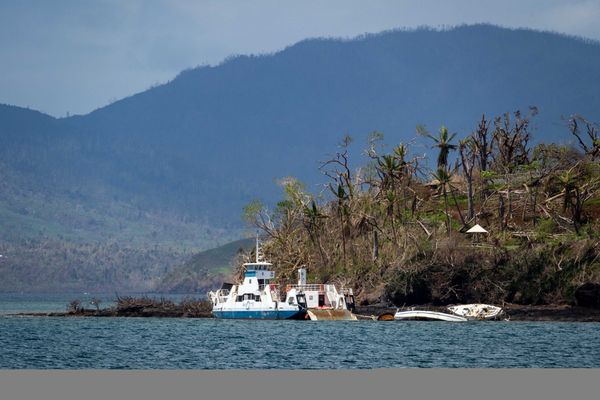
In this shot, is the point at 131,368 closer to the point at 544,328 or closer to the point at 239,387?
the point at 239,387

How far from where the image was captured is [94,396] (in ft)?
156

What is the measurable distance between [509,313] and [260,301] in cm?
2233

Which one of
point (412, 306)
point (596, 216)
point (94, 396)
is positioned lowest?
point (94, 396)

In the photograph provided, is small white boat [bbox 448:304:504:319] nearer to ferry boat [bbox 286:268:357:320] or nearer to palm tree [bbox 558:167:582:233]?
ferry boat [bbox 286:268:357:320]

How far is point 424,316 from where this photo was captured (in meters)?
106

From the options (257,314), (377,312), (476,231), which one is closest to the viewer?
(257,314)

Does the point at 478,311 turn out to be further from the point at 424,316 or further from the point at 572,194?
the point at 572,194

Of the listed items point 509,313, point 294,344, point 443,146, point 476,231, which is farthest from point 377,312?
point 294,344

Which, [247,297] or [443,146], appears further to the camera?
[443,146]

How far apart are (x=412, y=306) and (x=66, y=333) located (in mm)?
37537

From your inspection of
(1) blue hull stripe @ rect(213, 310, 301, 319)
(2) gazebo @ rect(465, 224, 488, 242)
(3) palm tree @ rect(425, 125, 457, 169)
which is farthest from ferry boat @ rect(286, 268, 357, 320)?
(3) palm tree @ rect(425, 125, 457, 169)

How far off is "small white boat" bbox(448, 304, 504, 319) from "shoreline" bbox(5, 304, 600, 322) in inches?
31.4

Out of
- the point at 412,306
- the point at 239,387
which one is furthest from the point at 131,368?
the point at 412,306

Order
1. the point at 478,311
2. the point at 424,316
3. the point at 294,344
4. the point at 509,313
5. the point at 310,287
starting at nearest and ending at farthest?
the point at 294,344
the point at 478,311
the point at 424,316
the point at 509,313
the point at 310,287
